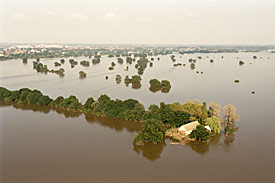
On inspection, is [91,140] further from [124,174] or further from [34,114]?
[34,114]

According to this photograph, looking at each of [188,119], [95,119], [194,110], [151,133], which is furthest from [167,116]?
[95,119]

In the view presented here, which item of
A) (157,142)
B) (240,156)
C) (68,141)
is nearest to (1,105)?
(68,141)

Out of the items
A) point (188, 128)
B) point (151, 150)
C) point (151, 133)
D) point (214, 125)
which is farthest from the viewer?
point (214, 125)

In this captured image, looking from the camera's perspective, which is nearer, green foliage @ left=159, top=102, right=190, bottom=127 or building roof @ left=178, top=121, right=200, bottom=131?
building roof @ left=178, top=121, right=200, bottom=131

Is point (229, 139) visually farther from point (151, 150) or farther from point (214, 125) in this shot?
point (151, 150)

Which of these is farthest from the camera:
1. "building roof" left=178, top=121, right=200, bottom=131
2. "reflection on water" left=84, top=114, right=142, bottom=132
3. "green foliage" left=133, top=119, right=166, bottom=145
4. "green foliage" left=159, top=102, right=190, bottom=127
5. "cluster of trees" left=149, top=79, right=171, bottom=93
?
"cluster of trees" left=149, top=79, right=171, bottom=93

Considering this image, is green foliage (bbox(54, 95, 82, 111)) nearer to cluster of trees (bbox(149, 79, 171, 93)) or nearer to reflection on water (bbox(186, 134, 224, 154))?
reflection on water (bbox(186, 134, 224, 154))

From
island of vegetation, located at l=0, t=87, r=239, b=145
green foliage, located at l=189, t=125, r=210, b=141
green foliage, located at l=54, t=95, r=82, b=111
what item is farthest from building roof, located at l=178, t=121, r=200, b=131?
green foliage, located at l=54, t=95, r=82, b=111
